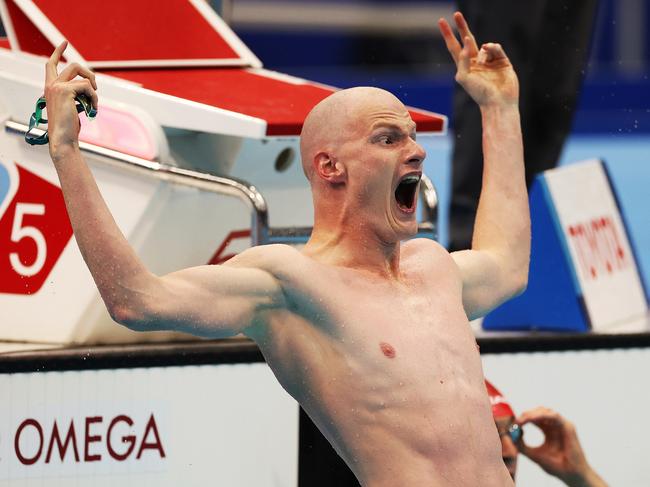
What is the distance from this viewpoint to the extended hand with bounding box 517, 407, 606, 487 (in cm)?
305

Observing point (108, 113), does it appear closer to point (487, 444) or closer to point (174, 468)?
point (174, 468)

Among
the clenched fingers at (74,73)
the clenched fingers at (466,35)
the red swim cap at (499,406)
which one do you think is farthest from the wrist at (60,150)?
the red swim cap at (499,406)

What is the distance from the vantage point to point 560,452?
3.08 metres

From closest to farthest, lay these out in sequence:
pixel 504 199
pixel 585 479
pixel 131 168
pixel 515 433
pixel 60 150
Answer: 1. pixel 60 150
2. pixel 504 199
3. pixel 585 479
4. pixel 515 433
5. pixel 131 168

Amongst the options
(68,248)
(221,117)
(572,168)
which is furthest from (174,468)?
(572,168)

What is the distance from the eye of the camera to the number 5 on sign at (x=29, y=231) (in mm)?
3373

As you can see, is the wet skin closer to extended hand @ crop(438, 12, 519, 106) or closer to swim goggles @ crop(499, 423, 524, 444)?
extended hand @ crop(438, 12, 519, 106)

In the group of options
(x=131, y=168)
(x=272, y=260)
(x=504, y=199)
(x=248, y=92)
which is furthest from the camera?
(x=248, y=92)

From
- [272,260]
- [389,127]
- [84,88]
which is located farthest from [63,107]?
[389,127]

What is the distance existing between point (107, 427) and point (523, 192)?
1068mm

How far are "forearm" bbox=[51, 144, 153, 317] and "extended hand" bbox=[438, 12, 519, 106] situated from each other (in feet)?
3.05

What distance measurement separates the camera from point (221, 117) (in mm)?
3379

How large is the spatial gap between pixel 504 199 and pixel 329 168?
1.47ft

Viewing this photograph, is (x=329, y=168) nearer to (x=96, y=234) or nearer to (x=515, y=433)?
(x=96, y=234)
